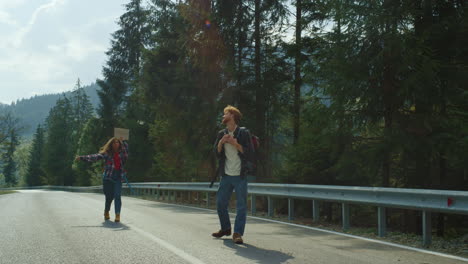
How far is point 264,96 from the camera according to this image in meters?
19.3

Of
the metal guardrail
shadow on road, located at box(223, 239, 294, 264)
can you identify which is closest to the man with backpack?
shadow on road, located at box(223, 239, 294, 264)

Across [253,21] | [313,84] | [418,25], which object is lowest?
[313,84]

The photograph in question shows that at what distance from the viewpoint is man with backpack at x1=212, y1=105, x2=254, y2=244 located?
653cm

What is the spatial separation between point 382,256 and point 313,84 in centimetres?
730

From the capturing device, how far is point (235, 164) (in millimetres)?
6672

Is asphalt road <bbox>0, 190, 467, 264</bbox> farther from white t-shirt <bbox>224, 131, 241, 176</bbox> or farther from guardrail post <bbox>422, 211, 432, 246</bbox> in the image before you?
white t-shirt <bbox>224, 131, 241, 176</bbox>

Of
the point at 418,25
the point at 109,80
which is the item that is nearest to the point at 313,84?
the point at 418,25

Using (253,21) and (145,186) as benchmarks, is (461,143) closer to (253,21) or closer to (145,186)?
(253,21)

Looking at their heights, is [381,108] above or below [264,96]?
below

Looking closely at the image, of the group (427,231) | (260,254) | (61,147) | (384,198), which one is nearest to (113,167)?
(260,254)

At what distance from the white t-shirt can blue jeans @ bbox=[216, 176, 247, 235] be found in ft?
0.28

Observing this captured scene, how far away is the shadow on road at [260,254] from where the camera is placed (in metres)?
5.23

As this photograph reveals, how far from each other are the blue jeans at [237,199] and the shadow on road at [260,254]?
315mm

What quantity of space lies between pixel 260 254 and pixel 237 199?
1.14 meters
